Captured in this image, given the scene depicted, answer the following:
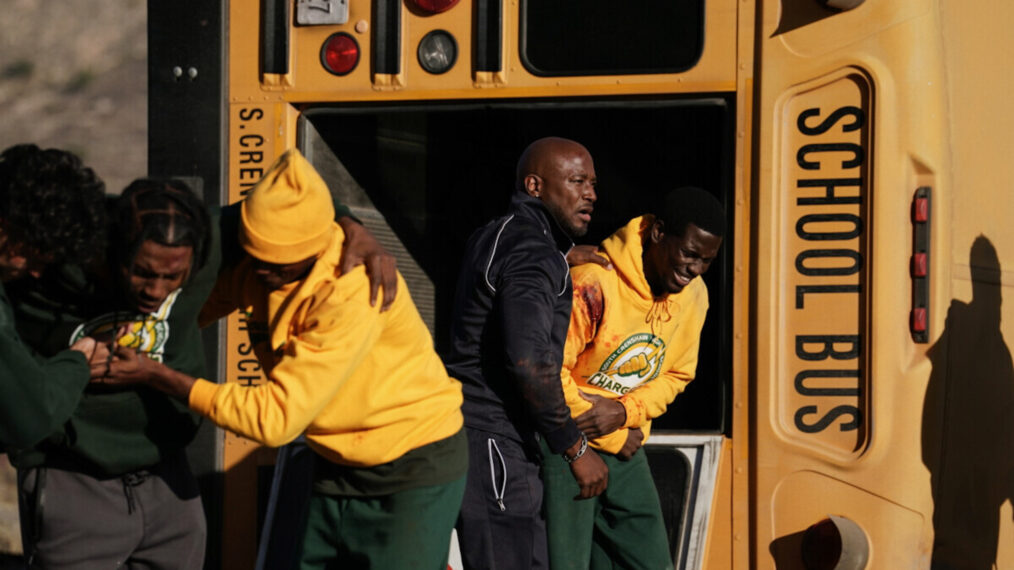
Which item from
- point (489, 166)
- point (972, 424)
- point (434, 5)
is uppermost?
point (434, 5)

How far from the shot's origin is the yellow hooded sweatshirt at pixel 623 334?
387cm

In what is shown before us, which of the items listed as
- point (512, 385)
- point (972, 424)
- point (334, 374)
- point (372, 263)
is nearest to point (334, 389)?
point (334, 374)

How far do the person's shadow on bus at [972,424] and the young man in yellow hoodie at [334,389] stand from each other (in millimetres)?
1719

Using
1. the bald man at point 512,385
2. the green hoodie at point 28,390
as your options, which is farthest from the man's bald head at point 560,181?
the green hoodie at point 28,390

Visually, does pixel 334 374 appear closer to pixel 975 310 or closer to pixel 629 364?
pixel 629 364

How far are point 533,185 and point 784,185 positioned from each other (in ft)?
2.68

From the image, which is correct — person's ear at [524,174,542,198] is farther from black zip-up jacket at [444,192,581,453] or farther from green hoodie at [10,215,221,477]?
green hoodie at [10,215,221,477]

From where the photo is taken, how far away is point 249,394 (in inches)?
104

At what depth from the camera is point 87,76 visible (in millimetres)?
4434

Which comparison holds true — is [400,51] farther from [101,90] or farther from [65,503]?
[65,503]

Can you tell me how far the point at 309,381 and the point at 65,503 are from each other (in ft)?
→ 2.07

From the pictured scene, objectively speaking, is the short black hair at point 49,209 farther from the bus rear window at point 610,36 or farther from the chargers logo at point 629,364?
the bus rear window at point 610,36

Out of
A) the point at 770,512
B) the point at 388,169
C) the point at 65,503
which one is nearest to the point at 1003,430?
the point at 770,512

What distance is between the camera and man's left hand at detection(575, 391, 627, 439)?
3.75m
